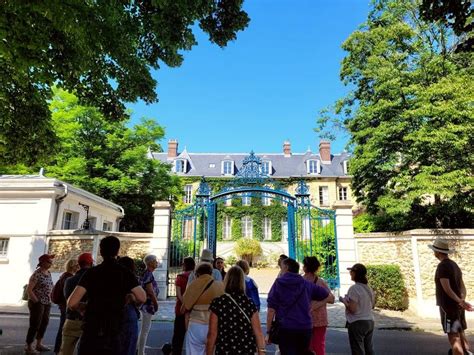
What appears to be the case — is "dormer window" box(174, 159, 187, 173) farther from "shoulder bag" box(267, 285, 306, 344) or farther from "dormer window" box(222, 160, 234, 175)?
"shoulder bag" box(267, 285, 306, 344)

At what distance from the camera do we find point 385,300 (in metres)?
10.7

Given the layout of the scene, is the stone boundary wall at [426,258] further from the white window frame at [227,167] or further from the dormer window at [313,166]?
the white window frame at [227,167]

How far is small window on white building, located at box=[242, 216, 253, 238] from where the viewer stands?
1399 inches

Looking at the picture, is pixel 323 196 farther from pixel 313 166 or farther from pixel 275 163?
pixel 275 163

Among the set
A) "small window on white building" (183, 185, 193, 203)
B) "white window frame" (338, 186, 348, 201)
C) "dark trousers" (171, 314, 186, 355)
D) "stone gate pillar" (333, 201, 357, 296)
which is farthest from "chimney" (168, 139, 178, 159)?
"dark trousers" (171, 314, 186, 355)

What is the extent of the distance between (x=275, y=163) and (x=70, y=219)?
27647mm

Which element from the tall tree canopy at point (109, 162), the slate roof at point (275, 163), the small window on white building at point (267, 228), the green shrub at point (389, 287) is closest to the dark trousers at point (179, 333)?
the green shrub at point (389, 287)

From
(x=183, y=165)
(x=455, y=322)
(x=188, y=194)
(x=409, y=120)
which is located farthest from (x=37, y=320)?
(x=183, y=165)

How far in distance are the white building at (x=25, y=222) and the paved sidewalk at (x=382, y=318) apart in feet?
4.56

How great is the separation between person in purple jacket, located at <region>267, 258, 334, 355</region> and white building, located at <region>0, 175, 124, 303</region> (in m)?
11.7

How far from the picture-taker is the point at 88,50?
680cm

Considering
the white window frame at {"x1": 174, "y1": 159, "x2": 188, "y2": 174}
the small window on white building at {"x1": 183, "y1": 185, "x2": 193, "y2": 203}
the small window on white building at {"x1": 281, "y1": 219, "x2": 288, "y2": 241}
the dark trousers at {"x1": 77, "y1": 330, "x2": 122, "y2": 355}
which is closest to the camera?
the dark trousers at {"x1": 77, "y1": 330, "x2": 122, "y2": 355}

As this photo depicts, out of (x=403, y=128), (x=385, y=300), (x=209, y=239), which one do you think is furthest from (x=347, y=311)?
(x=403, y=128)

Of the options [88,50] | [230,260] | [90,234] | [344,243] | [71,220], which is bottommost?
[230,260]
